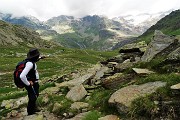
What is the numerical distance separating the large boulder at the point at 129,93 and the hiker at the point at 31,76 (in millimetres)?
4639

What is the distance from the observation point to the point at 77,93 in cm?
1878

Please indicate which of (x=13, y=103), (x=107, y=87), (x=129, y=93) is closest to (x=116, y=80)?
(x=107, y=87)

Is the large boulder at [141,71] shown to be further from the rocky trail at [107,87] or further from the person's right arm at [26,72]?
the person's right arm at [26,72]

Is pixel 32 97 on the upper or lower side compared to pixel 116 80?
lower

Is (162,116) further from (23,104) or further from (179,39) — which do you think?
(23,104)

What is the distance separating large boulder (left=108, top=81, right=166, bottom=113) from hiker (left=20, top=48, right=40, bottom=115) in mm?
4639

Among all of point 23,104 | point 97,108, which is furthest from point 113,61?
point 97,108

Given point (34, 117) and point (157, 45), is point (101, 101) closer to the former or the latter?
point (34, 117)

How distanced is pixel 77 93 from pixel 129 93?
4.88 meters

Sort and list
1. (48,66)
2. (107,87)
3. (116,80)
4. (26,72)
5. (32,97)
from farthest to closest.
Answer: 1. (48,66)
2. (107,87)
3. (116,80)
4. (32,97)
5. (26,72)

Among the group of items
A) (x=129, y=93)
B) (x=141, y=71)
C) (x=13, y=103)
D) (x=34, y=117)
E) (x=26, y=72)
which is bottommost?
(x=34, y=117)

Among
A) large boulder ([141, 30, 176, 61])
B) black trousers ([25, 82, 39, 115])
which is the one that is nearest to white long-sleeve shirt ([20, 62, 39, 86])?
black trousers ([25, 82, 39, 115])

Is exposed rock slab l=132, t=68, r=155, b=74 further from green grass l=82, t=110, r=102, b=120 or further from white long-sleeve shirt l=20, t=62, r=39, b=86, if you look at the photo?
white long-sleeve shirt l=20, t=62, r=39, b=86

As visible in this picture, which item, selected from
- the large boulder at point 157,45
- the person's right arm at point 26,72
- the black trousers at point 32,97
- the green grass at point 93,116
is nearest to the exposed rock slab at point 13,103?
the black trousers at point 32,97
